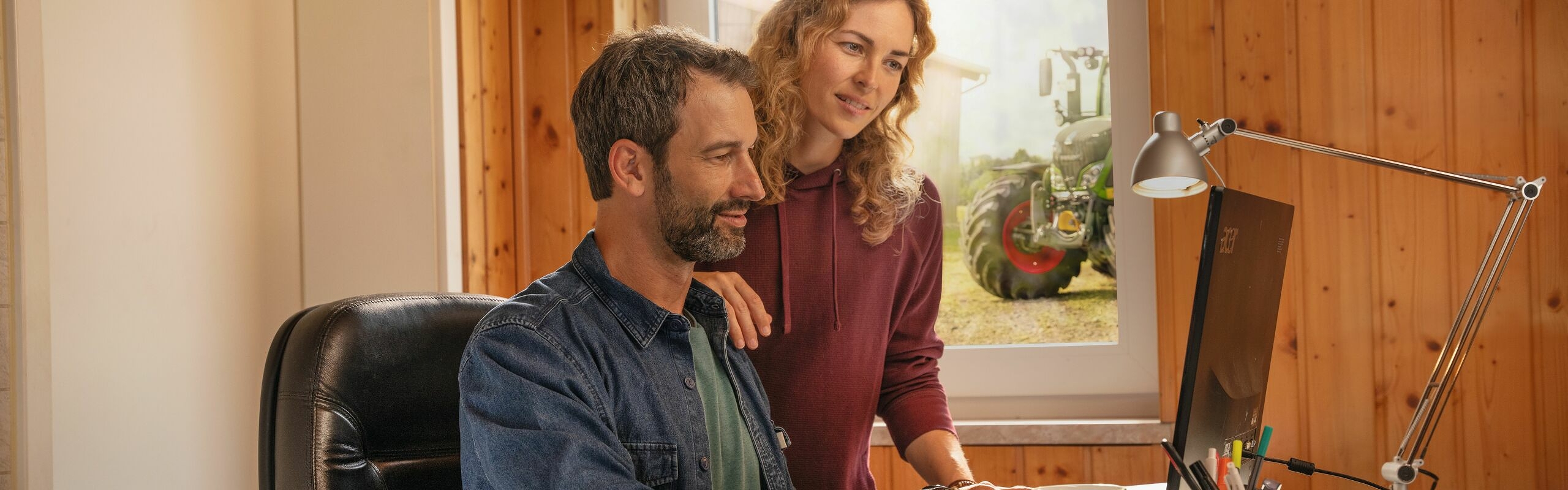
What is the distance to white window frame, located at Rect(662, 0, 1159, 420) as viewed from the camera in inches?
96.3

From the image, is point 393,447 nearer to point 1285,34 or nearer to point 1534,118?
point 1285,34

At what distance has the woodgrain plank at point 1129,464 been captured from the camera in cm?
234

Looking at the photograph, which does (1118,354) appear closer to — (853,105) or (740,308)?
(853,105)

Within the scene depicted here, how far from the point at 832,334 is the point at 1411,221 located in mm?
1389

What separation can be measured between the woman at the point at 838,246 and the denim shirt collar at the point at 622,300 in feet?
1.13

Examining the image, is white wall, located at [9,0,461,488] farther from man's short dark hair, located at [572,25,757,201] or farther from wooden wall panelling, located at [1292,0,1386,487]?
wooden wall panelling, located at [1292,0,1386,487]

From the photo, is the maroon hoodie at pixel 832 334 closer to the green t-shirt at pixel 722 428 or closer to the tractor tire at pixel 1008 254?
the green t-shirt at pixel 722 428

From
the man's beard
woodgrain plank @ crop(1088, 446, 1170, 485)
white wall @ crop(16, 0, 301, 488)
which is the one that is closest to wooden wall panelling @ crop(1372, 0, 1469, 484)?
woodgrain plank @ crop(1088, 446, 1170, 485)

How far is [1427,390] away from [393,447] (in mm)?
1570

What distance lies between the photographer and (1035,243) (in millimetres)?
2541

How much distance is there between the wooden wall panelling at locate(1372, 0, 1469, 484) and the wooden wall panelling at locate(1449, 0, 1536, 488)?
33 mm

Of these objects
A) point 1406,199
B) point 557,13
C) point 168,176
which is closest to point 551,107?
point 557,13

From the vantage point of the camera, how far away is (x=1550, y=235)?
2.14 metres

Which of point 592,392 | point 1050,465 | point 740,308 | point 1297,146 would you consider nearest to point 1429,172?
point 1297,146
